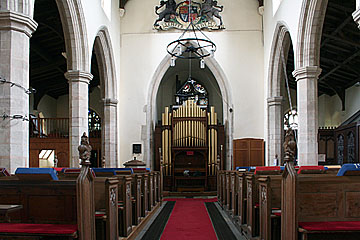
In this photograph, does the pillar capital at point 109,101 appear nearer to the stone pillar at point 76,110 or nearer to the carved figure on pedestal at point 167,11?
the carved figure on pedestal at point 167,11

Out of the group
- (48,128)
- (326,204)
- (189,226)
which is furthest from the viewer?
(48,128)

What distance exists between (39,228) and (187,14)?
11670 millimetres

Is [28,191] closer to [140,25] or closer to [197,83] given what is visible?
[140,25]

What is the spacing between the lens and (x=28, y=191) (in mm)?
3514

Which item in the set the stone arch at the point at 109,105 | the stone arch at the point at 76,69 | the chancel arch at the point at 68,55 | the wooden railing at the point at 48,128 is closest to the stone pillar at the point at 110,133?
the stone arch at the point at 109,105

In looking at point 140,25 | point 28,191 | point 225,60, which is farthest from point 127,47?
point 28,191

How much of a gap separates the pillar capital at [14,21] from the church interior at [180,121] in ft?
0.05

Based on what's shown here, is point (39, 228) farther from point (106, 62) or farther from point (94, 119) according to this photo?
point (94, 119)

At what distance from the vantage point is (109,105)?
12.9 metres

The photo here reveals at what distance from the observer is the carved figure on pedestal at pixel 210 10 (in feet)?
43.8

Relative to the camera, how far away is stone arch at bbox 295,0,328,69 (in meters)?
8.48

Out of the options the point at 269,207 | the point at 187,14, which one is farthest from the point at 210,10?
the point at 269,207

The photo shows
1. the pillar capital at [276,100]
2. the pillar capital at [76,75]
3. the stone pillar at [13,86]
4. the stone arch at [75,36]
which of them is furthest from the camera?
the pillar capital at [276,100]

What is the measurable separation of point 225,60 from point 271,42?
1859 millimetres
